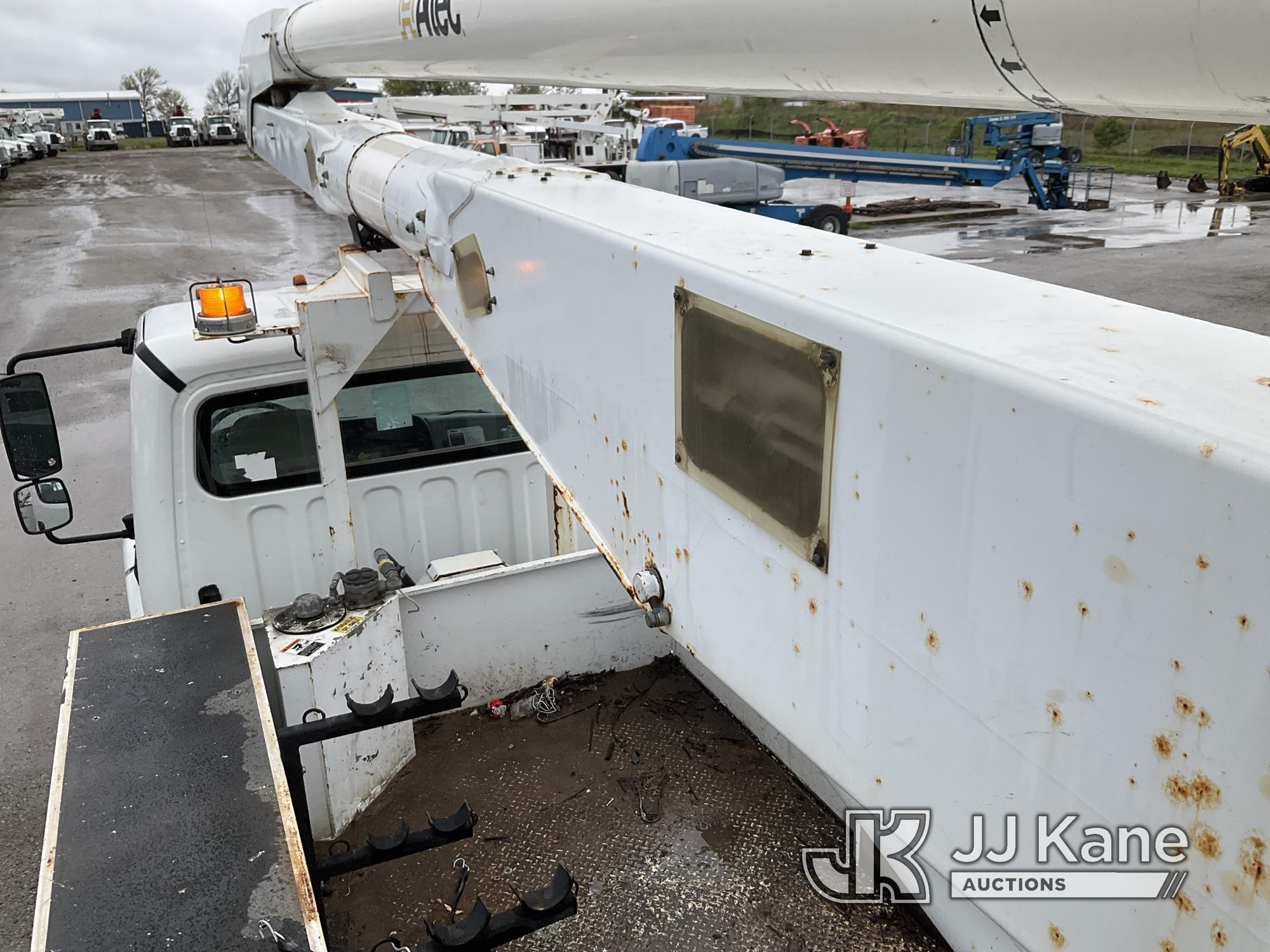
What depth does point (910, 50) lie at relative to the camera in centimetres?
115

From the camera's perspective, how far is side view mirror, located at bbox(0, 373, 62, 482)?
10.1ft

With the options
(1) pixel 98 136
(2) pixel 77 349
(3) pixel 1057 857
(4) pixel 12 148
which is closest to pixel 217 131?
(1) pixel 98 136

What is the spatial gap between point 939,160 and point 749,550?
47.3 ft

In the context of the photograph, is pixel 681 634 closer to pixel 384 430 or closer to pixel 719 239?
pixel 719 239

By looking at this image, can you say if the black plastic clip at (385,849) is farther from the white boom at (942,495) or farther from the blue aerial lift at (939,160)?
the blue aerial lift at (939,160)

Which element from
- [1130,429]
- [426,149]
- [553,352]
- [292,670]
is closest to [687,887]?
[292,670]

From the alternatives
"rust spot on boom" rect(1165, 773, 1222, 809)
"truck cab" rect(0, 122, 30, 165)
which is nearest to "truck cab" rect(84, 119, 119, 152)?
"truck cab" rect(0, 122, 30, 165)

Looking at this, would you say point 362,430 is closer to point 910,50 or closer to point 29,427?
point 29,427

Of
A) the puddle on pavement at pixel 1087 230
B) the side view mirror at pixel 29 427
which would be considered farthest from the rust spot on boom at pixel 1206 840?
the puddle on pavement at pixel 1087 230

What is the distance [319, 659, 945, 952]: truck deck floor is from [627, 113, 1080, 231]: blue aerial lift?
35.2ft

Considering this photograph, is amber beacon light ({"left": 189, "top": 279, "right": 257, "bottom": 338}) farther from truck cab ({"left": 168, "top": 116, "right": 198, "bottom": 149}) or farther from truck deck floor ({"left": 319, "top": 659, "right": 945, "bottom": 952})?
truck cab ({"left": 168, "top": 116, "right": 198, "bottom": 149})

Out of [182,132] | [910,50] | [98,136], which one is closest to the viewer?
[910,50]

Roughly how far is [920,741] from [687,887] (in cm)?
207

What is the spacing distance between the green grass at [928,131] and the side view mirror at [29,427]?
14.4m
